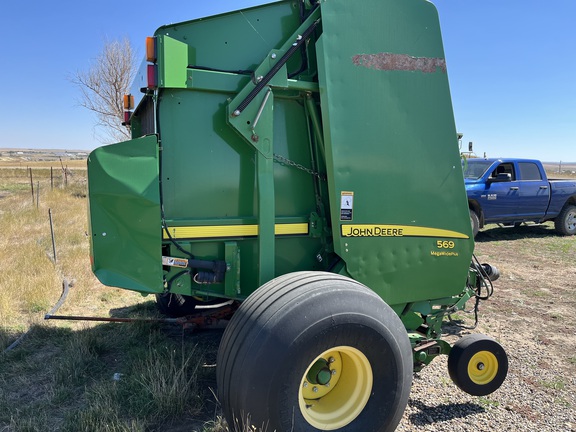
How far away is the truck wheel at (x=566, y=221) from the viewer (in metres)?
11.7

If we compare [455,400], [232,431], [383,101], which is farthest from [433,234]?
[232,431]

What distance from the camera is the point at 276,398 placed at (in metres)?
2.26

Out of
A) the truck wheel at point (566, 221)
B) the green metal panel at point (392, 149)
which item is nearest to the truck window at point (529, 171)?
the truck wheel at point (566, 221)

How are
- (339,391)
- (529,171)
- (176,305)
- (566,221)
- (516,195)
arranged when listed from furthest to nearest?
(566,221) < (529,171) < (516,195) < (176,305) < (339,391)

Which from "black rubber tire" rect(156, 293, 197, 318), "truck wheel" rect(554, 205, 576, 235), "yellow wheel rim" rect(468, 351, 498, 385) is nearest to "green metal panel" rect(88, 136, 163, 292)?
"black rubber tire" rect(156, 293, 197, 318)

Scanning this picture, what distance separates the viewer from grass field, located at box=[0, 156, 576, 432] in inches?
117

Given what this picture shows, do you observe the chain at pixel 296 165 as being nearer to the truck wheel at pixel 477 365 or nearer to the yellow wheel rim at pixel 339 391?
the yellow wheel rim at pixel 339 391

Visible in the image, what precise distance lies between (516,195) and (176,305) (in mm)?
9274

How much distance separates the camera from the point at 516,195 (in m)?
10.7

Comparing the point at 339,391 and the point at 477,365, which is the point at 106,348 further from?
the point at 477,365

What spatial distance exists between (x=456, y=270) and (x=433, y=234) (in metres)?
0.40

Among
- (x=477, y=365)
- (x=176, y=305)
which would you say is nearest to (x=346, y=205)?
(x=477, y=365)

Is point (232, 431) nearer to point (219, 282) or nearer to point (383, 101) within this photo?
point (219, 282)

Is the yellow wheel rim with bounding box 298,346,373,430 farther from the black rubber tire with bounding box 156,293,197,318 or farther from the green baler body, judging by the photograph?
the black rubber tire with bounding box 156,293,197,318
